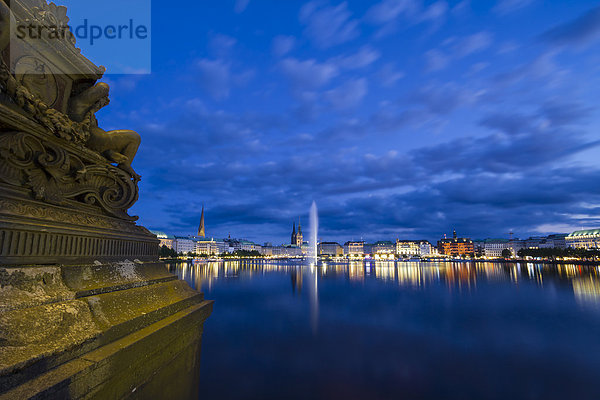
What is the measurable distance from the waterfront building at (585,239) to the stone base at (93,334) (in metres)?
238

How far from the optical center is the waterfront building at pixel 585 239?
568ft

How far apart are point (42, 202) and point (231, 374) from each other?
27.5 ft

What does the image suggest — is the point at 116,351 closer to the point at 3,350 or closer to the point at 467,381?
the point at 3,350

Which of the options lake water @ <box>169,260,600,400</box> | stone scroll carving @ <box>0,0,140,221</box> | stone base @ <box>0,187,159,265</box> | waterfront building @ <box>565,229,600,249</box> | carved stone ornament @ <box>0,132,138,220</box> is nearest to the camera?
stone base @ <box>0,187,159,265</box>

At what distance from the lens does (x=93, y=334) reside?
336 centimetres

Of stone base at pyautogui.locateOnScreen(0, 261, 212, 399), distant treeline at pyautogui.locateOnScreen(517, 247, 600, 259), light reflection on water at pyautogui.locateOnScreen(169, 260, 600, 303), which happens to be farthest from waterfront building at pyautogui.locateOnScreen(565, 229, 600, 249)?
stone base at pyautogui.locateOnScreen(0, 261, 212, 399)

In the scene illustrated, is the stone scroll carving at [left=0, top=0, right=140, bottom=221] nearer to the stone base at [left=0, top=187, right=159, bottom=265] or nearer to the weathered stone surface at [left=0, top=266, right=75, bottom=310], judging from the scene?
the stone base at [left=0, top=187, right=159, bottom=265]

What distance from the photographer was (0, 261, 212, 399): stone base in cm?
271

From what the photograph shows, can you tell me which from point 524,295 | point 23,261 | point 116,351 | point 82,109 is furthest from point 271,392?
point 524,295

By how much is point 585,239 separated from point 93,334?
254m

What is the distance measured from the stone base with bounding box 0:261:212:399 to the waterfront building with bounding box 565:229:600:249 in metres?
238

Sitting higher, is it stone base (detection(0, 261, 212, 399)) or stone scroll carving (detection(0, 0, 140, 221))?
stone scroll carving (detection(0, 0, 140, 221))

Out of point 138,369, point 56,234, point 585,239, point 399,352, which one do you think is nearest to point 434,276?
point 399,352

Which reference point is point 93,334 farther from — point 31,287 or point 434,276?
point 434,276
